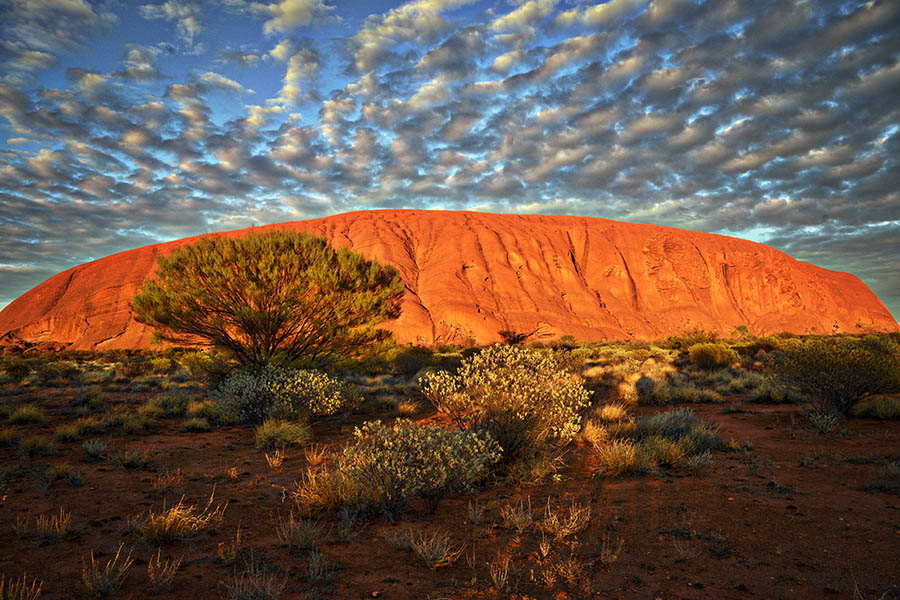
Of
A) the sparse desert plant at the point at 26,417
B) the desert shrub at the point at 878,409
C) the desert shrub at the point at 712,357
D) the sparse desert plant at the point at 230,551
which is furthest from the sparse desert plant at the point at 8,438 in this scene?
the desert shrub at the point at 712,357

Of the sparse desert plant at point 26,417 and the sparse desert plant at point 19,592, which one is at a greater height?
the sparse desert plant at point 26,417

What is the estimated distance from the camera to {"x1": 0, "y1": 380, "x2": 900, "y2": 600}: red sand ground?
11.0 feet

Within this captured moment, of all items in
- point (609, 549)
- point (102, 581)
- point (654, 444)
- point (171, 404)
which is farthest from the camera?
point (171, 404)

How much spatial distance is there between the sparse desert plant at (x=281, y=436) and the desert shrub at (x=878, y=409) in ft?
36.8

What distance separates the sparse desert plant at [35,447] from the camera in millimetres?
7355

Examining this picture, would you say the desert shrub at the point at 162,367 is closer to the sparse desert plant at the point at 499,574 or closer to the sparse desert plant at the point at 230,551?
the sparse desert plant at the point at 230,551

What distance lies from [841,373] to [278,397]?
12.0 metres

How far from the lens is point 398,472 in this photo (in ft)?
15.4

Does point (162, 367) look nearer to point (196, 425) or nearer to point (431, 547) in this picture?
point (196, 425)

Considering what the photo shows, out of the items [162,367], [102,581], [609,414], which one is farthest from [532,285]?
[102,581]

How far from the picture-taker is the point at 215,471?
690 centimetres

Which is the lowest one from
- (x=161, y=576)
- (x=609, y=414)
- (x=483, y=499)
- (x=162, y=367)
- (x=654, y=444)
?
(x=483, y=499)

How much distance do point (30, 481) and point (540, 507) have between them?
7.00 metres

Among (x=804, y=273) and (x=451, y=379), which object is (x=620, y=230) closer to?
(x=804, y=273)
